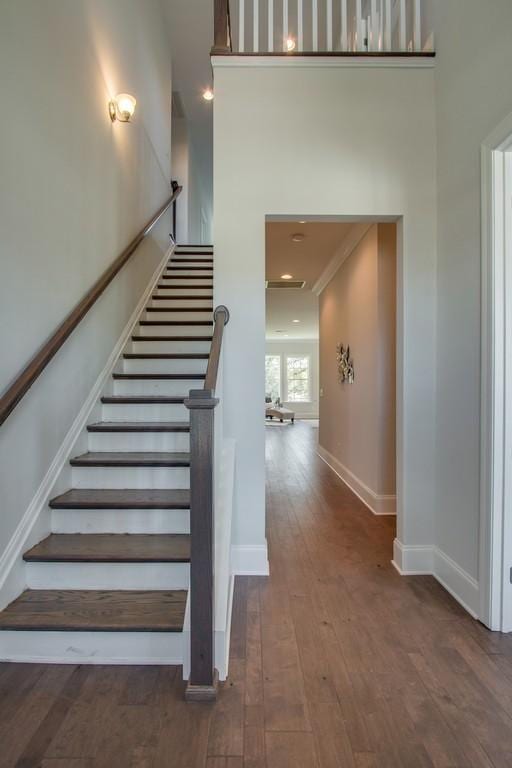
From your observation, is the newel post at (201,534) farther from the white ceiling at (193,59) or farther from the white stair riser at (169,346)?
the white ceiling at (193,59)

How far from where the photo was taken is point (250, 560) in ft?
7.98

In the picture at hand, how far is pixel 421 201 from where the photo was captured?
7.97 ft

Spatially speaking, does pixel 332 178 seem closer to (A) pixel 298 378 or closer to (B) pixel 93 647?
(B) pixel 93 647

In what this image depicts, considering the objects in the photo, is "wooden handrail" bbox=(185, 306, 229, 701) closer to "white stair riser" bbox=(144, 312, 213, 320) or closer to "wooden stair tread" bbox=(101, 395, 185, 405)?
"wooden stair tread" bbox=(101, 395, 185, 405)

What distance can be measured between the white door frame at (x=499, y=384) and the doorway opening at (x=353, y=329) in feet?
2.40

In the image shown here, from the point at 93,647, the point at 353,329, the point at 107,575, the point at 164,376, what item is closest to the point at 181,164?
the point at 353,329

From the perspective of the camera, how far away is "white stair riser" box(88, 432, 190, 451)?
8.41 feet

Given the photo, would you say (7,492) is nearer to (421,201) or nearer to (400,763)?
(400,763)

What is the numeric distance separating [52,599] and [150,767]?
86cm

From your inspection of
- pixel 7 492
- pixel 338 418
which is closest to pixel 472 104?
pixel 7 492

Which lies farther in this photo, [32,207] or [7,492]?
[32,207]

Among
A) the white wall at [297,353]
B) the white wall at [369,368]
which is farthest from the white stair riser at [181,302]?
the white wall at [297,353]

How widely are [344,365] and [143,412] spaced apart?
2676 mm

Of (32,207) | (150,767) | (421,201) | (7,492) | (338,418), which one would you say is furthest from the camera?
(338,418)
